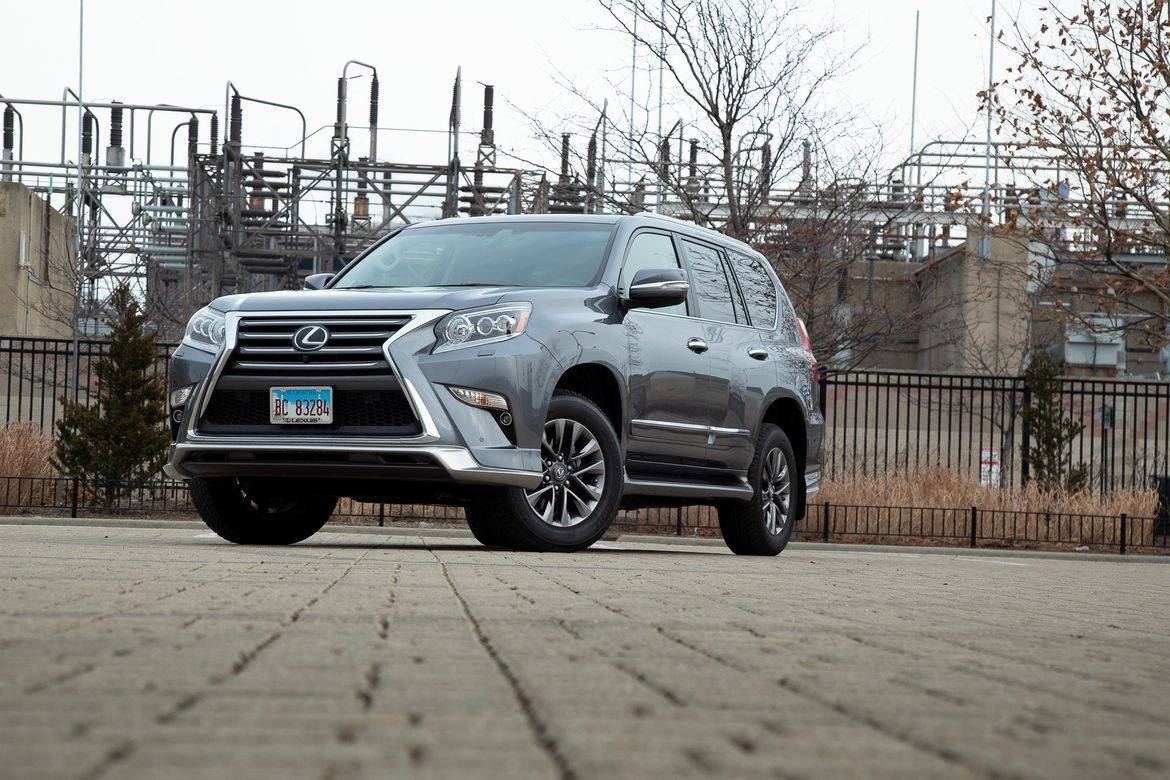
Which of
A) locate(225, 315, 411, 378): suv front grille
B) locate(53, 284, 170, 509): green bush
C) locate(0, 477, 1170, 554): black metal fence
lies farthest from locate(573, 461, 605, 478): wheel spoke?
locate(53, 284, 170, 509): green bush

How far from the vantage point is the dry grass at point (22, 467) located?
16.1 meters

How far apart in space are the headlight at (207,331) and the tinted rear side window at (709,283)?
9.98 feet

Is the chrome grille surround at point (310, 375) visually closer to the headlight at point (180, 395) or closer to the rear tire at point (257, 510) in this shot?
the headlight at point (180, 395)

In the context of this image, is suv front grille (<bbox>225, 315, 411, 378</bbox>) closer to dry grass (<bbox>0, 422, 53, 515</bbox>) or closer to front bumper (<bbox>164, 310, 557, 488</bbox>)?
front bumper (<bbox>164, 310, 557, 488</bbox>)

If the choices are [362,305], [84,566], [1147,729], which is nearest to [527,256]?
[362,305]

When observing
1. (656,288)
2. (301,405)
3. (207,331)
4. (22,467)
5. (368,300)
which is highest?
(656,288)

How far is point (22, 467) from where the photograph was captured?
16906 millimetres

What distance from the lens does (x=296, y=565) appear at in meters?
6.10

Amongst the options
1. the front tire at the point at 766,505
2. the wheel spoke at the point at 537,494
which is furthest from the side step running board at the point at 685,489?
the wheel spoke at the point at 537,494

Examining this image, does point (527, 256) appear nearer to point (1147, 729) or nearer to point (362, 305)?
point (362, 305)

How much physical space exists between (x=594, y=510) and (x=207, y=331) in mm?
2314

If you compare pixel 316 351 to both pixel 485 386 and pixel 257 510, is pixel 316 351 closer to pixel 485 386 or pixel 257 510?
pixel 485 386

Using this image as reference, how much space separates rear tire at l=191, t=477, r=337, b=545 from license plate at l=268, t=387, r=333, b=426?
2.69 feet

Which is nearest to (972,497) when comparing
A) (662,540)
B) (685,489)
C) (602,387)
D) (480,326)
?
(662,540)
